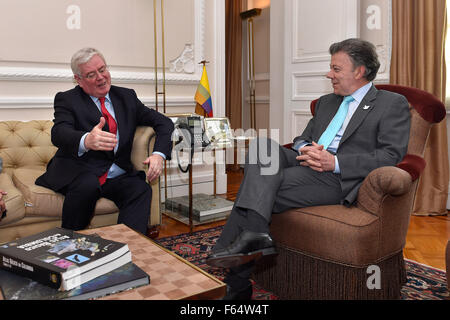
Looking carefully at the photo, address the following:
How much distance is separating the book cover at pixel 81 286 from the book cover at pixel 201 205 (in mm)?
1870

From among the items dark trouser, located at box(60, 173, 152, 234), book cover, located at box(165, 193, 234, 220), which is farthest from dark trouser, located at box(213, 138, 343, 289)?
book cover, located at box(165, 193, 234, 220)

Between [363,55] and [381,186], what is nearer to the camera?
[381,186]

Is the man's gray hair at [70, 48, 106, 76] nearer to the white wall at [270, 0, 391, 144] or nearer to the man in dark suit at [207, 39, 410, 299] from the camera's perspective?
the man in dark suit at [207, 39, 410, 299]

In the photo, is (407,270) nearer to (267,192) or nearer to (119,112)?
(267,192)

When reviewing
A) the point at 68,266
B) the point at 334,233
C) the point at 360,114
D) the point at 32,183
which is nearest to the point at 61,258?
the point at 68,266

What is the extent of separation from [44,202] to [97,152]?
1.26 feet

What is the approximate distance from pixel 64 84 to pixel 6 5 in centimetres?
64

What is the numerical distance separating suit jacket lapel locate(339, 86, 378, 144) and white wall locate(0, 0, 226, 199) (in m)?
1.96

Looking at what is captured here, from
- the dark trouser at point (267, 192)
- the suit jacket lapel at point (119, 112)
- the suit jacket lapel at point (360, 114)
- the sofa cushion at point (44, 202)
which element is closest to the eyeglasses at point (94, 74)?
the suit jacket lapel at point (119, 112)

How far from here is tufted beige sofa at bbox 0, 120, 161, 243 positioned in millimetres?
2121

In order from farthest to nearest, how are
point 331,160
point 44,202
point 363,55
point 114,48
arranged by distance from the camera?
1. point 114,48
2. point 44,202
3. point 363,55
4. point 331,160

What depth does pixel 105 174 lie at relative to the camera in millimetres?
2295

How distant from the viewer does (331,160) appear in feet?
6.20
